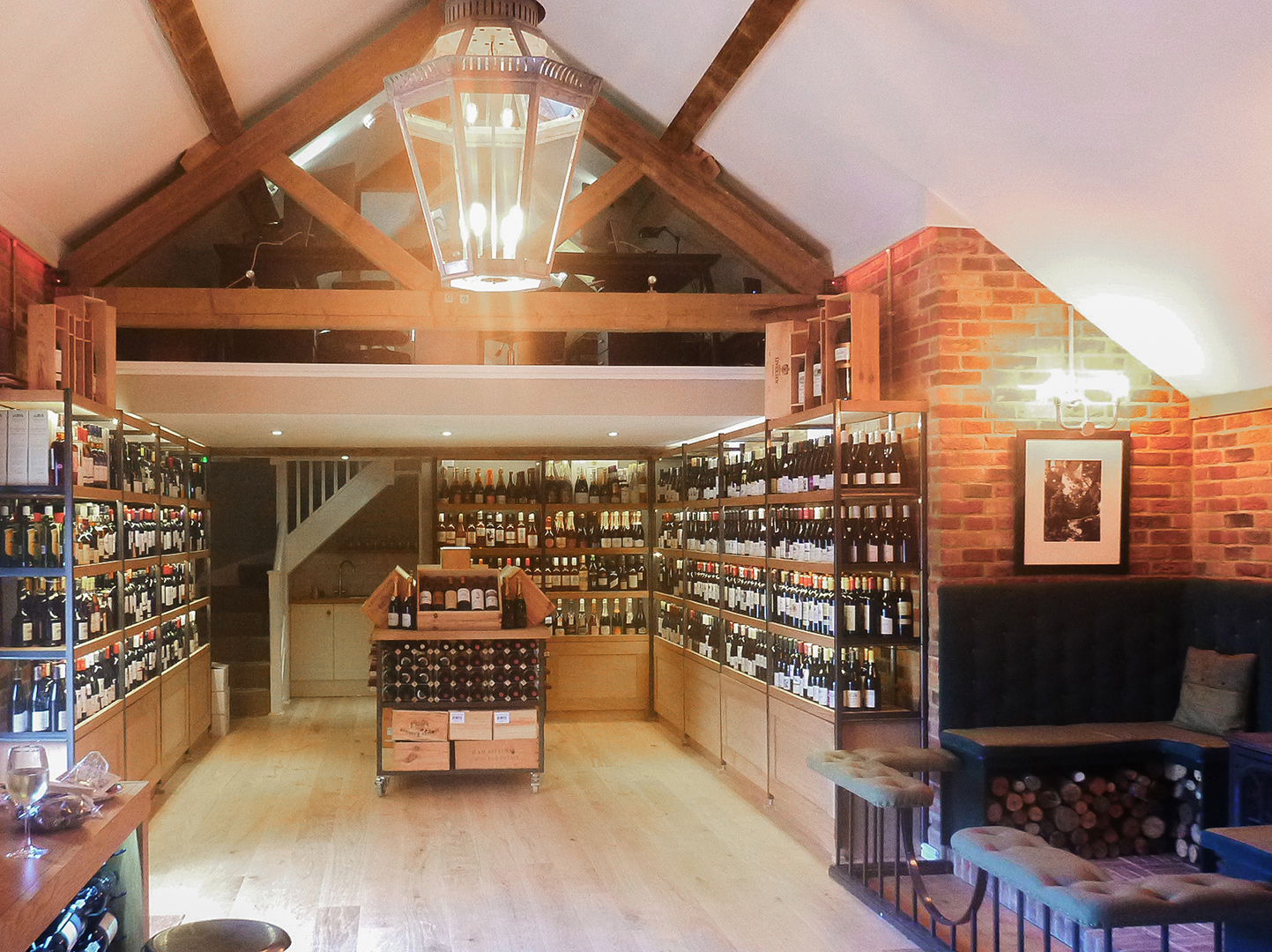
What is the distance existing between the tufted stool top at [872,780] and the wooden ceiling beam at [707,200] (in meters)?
2.92

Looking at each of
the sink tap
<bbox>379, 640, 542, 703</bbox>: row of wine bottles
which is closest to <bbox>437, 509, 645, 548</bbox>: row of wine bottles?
the sink tap

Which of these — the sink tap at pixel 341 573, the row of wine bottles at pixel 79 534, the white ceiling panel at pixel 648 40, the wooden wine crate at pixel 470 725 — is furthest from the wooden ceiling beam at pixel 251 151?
the sink tap at pixel 341 573

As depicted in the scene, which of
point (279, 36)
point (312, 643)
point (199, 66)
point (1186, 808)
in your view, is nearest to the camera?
point (1186, 808)

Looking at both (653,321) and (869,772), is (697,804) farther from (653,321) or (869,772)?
(653,321)

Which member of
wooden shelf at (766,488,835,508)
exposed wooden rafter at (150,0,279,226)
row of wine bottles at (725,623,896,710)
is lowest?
row of wine bottles at (725,623,896,710)

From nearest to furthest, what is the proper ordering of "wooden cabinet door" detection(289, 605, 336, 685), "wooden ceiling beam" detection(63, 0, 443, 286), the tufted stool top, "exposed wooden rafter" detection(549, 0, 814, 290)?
the tufted stool top
"exposed wooden rafter" detection(549, 0, 814, 290)
"wooden ceiling beam" detection(63, 0, 443, 286)
"wooden cabinet door" detection(289, 605, 336, 685)

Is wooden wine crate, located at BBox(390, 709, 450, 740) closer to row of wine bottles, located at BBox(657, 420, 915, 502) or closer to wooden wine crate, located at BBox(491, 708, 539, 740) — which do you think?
wooden wine crate, located at BBox(491, 708, 539, 740)

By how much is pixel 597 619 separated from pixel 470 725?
2860 millimetres

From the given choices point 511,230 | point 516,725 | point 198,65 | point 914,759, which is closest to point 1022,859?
point 914,759

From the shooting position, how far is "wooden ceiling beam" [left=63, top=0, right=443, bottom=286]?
6109mm

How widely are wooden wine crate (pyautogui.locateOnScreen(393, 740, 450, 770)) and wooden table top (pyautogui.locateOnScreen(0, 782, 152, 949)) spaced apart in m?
3.71

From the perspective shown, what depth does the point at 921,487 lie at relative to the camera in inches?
211

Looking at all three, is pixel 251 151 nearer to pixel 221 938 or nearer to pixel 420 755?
pixel 420 755

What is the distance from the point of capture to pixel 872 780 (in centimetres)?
456
